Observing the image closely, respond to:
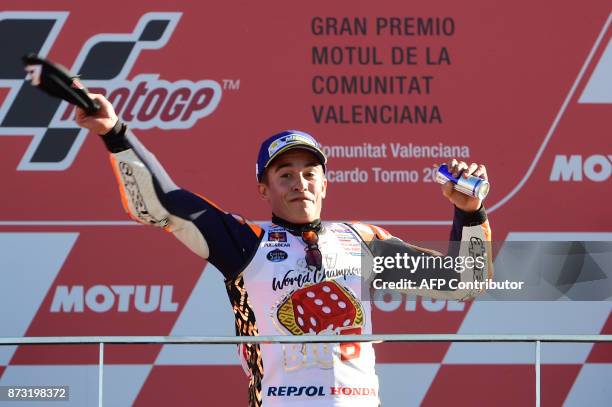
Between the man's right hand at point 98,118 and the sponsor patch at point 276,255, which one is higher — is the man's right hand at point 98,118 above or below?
above

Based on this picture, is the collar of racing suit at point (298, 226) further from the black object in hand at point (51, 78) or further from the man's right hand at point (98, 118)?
the black object in hand at point (51, 78)

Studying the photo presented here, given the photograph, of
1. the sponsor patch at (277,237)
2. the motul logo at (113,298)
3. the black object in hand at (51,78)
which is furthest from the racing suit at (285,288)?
the motul logo at (113,298)

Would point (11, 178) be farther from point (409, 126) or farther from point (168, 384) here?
point (409, 126)

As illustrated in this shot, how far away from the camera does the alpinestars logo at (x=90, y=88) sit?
4.67 metres

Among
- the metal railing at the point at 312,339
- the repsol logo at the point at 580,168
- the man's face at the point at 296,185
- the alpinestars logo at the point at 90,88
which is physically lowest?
the metal railing at the point at 312,339

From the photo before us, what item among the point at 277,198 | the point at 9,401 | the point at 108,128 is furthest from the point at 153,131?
the point at 108,128

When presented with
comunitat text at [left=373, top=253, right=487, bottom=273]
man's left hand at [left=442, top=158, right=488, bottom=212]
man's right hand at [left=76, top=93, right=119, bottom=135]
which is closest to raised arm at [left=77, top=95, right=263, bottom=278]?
man's right hand at [left=76, top=93, right=119, bottom=135]

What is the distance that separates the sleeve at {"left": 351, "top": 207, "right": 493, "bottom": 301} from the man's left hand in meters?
0.03

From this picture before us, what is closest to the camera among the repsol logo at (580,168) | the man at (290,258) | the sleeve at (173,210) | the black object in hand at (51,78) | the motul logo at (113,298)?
the black object in hand at (51,78)

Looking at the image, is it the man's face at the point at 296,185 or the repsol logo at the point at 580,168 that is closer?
the man's face at the point at 296,185

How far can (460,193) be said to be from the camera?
3121 millimetres

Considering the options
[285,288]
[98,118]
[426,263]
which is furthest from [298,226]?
[98,118]

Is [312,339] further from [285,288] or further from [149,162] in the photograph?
[149,162]

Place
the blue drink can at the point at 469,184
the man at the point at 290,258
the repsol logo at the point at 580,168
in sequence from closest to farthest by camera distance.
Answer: the man at the point at 290,258, the blue drink can at the point at 469,184, the repsol logo at the point at 580,168
